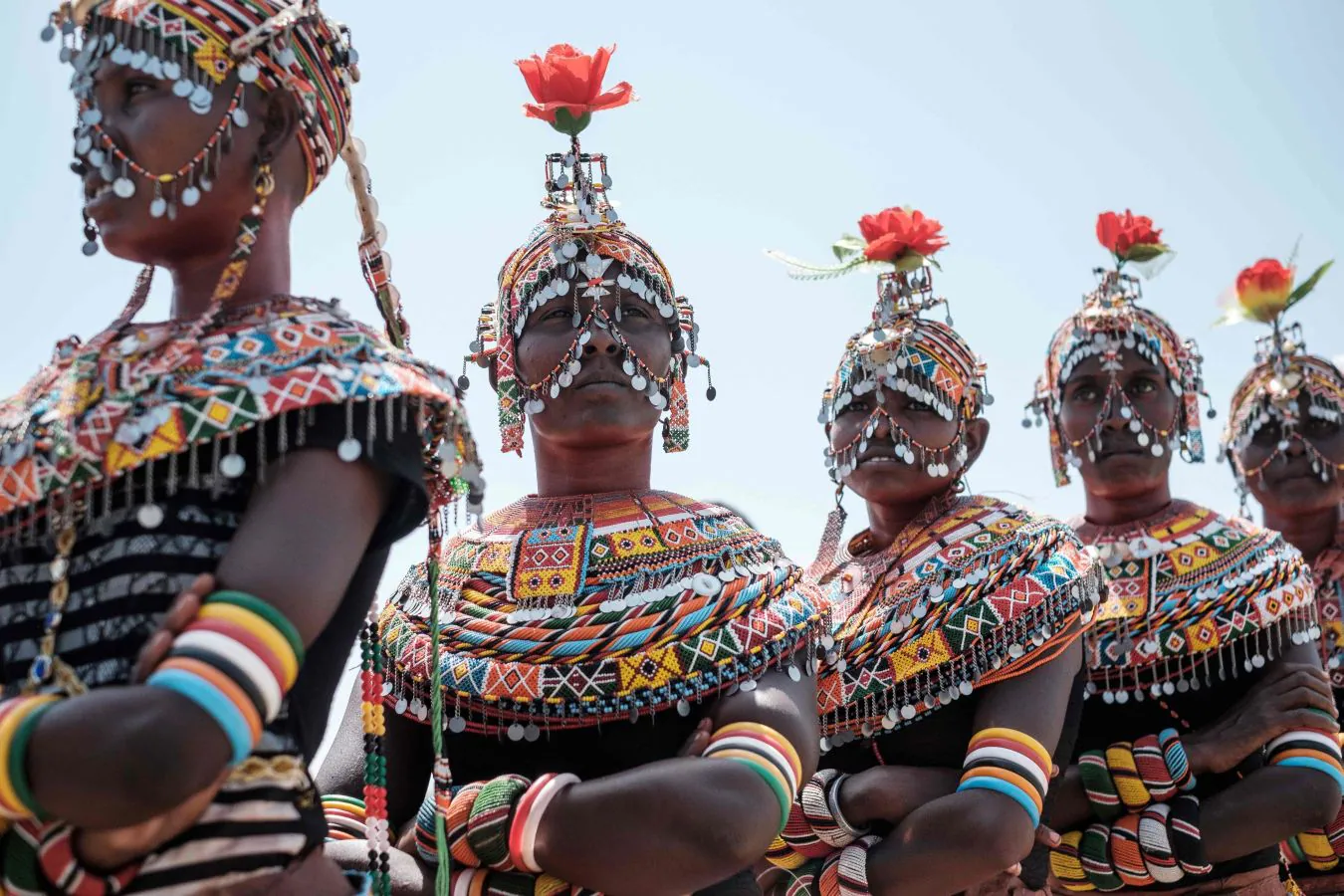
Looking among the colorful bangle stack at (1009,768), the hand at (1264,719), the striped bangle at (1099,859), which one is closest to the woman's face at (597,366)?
the colorful bangle stack at (1009,768)

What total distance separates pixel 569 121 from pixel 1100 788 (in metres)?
3.06

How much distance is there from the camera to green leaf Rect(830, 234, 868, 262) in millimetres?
6234

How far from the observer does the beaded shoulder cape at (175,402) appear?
2740 mm

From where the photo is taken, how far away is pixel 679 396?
4836 mm

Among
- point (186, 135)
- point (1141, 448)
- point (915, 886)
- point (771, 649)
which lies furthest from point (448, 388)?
point (1141, 448)

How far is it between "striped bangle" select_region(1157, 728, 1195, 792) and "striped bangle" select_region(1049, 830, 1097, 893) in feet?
1.33

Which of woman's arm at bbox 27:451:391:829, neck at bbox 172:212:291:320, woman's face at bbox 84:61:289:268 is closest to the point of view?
woman's arm at bbox 27:451:391:829

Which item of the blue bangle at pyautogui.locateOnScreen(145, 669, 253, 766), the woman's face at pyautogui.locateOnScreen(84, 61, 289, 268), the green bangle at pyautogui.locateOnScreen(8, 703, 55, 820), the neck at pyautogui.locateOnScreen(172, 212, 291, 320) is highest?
the woman's face at pyautogui.locateOnScreen(84, 61, 289, 268)

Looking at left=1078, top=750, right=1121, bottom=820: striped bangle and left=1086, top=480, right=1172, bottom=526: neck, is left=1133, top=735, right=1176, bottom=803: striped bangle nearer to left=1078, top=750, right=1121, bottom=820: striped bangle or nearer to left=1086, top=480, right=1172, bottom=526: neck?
left=1078, top=750, right=1121, bottom=820: striped bangle

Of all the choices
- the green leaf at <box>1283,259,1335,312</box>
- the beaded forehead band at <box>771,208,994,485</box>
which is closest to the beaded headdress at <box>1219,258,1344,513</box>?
the green leaf at <box>1283,259,1335,312</box>

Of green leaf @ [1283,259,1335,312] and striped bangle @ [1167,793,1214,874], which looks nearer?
striped bangle @ [1167,793,1214,874]

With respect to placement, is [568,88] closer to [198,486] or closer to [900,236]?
[900,236]

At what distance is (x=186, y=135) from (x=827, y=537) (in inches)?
134

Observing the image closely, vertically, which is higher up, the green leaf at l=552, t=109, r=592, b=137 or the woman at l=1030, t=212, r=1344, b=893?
the green leaf at l=552, t=109, r=592, b=137
